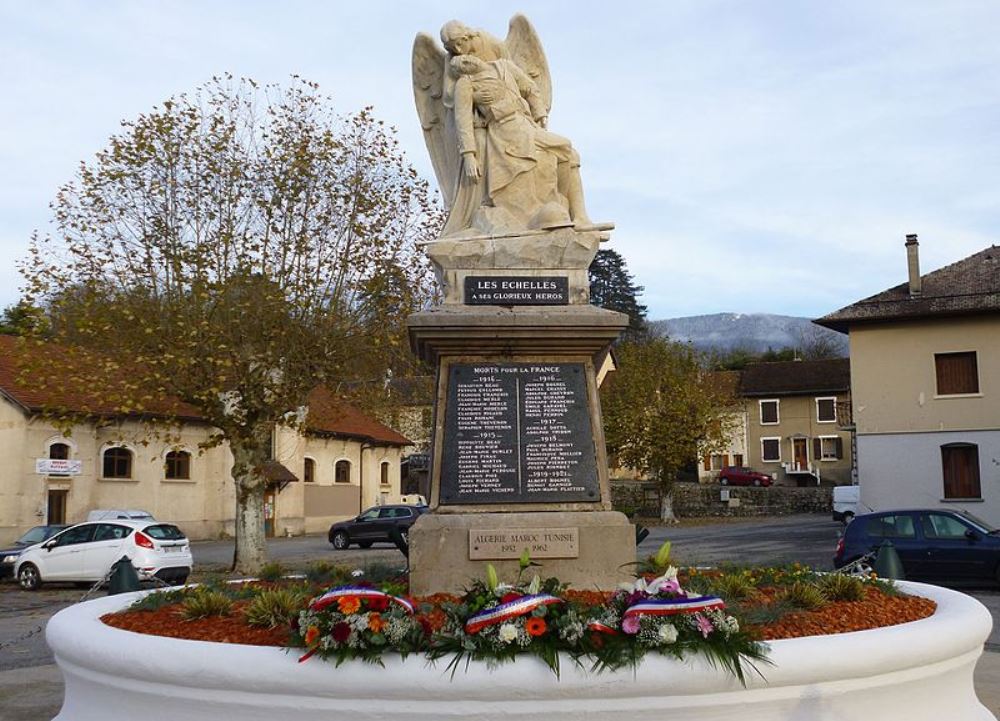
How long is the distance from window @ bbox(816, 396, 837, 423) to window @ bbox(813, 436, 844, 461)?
1.24 meters

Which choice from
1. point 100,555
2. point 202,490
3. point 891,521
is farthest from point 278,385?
point 202,490

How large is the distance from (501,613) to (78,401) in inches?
1276

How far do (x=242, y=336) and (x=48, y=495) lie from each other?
1592 cm

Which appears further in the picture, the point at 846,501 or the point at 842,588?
the point at 846,501

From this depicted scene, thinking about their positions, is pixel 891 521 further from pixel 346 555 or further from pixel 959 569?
pixel 346 555

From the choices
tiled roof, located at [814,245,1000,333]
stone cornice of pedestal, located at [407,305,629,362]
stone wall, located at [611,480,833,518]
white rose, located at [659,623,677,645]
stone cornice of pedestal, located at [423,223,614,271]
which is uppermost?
tiled roof, located at [814,245,1000,333]

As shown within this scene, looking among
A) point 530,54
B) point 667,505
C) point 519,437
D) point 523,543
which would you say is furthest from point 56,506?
point 523,543

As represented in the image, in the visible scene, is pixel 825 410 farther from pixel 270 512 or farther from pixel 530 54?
pixel 530 54

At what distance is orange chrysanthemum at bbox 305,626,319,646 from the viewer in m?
5.30

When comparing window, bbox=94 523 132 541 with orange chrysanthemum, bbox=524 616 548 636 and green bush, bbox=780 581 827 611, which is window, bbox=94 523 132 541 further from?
orange chrysanthemum, bbox=524 616 548 636

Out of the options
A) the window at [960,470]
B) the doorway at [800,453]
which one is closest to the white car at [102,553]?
the window at [960,470]

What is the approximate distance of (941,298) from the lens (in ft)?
102

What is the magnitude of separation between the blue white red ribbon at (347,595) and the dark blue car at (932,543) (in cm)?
1428

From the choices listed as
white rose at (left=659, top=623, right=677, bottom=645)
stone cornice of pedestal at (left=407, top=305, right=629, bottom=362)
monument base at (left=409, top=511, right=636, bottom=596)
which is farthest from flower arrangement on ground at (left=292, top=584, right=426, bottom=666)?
stone cornice of pedestal at (left=407, top=305, right=629, bottom=362)
